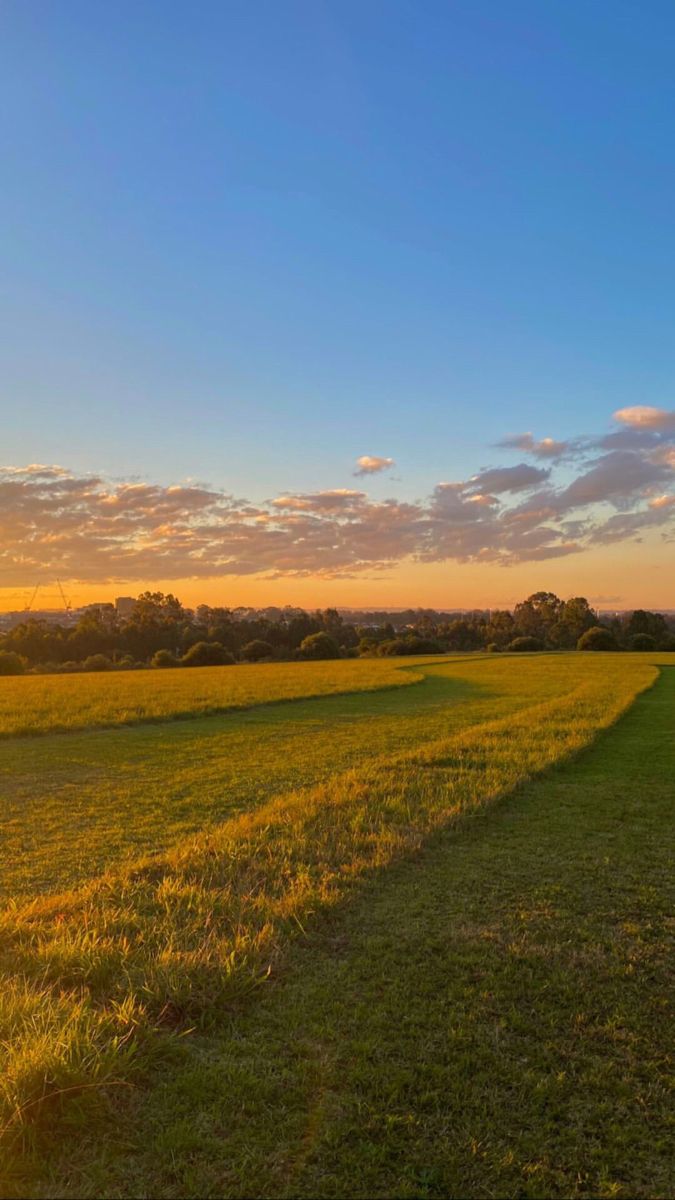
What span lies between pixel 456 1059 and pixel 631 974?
164 cm

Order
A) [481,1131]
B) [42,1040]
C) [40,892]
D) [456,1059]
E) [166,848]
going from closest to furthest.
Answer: [481,1131], [42,1040], [456,1059], [40,892], [166,848]

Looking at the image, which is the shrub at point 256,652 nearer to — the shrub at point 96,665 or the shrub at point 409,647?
the shrub at point 409,647

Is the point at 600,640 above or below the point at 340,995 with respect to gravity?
below

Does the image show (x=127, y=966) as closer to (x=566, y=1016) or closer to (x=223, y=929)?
(x=223, y=929)

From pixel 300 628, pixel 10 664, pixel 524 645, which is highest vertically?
pixel 300 628

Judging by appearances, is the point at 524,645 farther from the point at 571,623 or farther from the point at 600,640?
the point at 571,623

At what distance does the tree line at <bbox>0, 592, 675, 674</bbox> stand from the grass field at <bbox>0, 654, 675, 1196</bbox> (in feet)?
205

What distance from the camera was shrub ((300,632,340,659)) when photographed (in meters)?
75.8

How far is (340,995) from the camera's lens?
4148mm

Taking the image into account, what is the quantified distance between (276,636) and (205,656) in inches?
936

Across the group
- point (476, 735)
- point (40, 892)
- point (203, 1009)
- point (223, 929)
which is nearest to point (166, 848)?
point (40, 892)

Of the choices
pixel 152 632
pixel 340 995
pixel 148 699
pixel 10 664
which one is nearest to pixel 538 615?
pixel 152 632

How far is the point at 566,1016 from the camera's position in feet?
13.0

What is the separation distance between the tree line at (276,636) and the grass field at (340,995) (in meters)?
62.5
